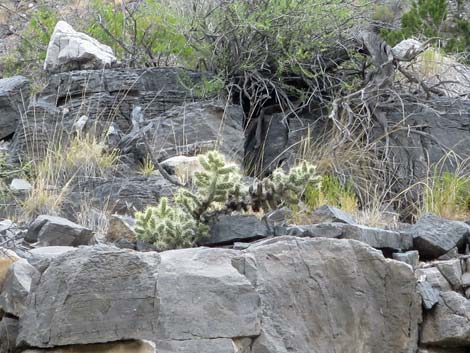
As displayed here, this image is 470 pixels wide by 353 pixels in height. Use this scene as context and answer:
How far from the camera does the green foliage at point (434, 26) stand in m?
13.4

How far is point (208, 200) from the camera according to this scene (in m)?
6.25

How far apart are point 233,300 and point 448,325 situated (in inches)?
56.6

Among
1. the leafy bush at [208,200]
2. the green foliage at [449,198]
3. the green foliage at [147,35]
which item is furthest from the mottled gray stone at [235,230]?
the green foliage at [147,35]

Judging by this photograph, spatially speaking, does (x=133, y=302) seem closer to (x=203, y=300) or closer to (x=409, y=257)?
(x=203, y=300)

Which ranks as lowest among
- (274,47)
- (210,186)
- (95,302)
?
(95,302)

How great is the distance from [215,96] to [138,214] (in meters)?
3.35

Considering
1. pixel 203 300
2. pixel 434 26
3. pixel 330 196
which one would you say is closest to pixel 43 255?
pixel 203 300

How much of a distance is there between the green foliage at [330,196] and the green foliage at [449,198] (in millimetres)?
576

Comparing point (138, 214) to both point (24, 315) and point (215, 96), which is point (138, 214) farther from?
point (215, 96)

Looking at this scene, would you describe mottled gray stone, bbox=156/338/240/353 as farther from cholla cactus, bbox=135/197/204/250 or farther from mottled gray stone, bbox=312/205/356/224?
mottled gray stone, bbox=312/205/356/224

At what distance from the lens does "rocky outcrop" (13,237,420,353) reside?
484cm

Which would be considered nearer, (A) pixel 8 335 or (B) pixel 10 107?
(A) pixel 8 335

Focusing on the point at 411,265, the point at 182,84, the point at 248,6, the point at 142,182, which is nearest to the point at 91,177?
the point at 142,182

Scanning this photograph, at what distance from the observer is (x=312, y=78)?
9.53 m
